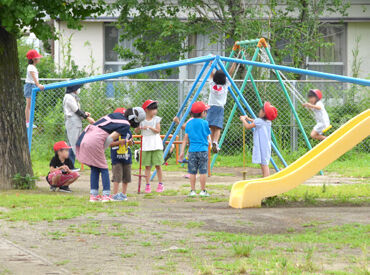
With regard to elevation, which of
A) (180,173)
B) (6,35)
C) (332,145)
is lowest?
(180,173)

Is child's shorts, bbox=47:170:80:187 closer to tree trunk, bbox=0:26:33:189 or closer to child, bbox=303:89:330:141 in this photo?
tree trunk, bbox=0:26:33:189

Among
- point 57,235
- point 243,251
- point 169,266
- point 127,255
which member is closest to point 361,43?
point 57,235

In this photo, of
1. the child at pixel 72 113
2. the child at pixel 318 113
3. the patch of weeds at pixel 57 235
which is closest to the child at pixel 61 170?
the child at pixel 72 113

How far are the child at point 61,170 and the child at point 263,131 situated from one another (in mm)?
2814

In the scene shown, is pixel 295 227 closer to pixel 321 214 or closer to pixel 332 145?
pixel 321 214

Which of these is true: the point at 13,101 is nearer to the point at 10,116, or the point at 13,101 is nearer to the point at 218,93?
the point at 10,116

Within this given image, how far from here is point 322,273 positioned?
18.2 feet

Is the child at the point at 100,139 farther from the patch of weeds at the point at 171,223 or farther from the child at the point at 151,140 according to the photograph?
the patch of weeds at the point at 171,223

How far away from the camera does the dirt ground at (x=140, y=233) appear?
5973 mm

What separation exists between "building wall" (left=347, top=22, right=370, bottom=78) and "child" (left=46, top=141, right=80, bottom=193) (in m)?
13.1

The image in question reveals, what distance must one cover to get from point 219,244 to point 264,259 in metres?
0.85

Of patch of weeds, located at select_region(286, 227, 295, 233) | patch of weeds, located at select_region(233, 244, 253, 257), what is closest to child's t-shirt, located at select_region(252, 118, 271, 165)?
patch of weeds, located at select_region(286, 227, 295, 233)

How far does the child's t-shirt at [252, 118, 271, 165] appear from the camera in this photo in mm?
11859


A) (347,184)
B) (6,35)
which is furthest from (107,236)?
(347,184)
